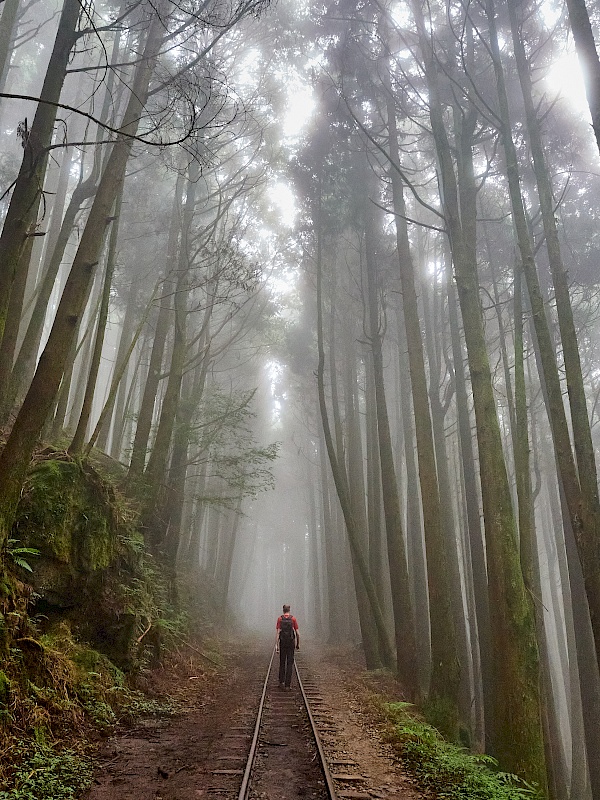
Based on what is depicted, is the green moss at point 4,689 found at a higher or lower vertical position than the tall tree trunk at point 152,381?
lower

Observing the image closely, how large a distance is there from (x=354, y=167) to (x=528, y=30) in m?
4.95

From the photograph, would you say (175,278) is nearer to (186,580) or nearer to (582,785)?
Result: (186,580)

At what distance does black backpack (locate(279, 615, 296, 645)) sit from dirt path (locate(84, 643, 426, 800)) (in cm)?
111

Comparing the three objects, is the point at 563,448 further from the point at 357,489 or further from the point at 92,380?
the point at 357,489

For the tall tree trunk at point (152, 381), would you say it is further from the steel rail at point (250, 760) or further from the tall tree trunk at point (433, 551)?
the steel rail at point (250, 760)

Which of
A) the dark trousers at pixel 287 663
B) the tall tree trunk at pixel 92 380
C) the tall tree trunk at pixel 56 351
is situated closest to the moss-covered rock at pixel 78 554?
the tall tree trunk at pixel 92 380

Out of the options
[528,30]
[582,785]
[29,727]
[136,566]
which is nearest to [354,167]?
[528,30]

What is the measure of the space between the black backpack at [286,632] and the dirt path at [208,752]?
111 centimetres

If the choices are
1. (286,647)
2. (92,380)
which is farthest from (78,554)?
(286,647)

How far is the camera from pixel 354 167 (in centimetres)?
1364

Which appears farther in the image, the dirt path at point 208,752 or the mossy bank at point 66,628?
the dirt path at point 208,752

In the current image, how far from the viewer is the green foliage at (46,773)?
3.68 m

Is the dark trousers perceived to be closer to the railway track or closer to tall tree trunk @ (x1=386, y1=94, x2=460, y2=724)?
the railway track

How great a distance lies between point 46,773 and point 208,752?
6.08 ft
